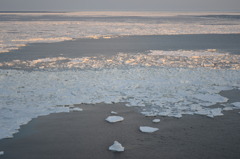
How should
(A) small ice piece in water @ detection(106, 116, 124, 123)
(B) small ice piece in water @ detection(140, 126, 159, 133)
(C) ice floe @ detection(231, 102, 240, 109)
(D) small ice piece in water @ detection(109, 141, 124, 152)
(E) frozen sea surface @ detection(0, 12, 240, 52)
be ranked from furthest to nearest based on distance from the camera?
(E) frozen sea surface @ detection(0, 12, 240, 52) → (C) ice floe @ detection(231, 102, 240, 109) → (A) small ice piece in water @ detection(106, 116, 124, 123) → (B) small ice piece in water @ detection(140, 126, 159, 133) → (D) small ice piece in water @ detection(109, 141, 124, 152)

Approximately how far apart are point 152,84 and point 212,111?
2681mm

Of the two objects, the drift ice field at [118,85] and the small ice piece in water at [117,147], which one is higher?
the drift ice field at [118,85]

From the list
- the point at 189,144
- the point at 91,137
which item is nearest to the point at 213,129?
the point at 189,144

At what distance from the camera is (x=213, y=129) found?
6.05 meters

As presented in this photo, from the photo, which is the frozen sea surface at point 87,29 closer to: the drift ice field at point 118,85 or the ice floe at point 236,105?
the drift ice field at point 118,85

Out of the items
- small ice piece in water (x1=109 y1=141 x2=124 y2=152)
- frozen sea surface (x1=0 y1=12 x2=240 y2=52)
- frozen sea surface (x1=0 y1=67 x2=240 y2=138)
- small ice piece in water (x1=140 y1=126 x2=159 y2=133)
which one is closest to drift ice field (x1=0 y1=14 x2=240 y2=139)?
frozen sea surface (x1=0 y1=67 x2=240 y2=138)

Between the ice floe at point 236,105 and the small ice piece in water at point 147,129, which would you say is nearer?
the small ice piece in water at point 147,129

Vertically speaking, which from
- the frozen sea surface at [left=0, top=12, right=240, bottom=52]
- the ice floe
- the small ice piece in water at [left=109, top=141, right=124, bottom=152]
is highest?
the frozen sea surface at [left=0, top=12, right=240, bottom=52]

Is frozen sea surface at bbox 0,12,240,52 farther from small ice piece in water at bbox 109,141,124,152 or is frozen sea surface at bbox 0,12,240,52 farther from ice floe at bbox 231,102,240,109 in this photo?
ice floe at bbox 231,102,240,109

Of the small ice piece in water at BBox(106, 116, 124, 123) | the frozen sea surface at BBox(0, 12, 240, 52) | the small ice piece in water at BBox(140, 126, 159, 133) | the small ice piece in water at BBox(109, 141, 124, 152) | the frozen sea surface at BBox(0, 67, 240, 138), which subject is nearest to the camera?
the small ice piece in water at BBox(109, 141, 124, 152)

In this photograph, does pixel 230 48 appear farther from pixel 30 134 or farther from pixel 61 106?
pixel 30 134

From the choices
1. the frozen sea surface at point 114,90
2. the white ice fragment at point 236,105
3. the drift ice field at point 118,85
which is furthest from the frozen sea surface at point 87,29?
the white ice fragment at point 236,105

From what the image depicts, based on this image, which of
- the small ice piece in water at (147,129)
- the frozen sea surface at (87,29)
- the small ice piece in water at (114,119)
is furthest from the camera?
the frozen sea surface at (87,29)

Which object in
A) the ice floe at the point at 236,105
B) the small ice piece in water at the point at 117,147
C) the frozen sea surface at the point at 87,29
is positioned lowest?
the small ice piece in water at the point at 117,147
